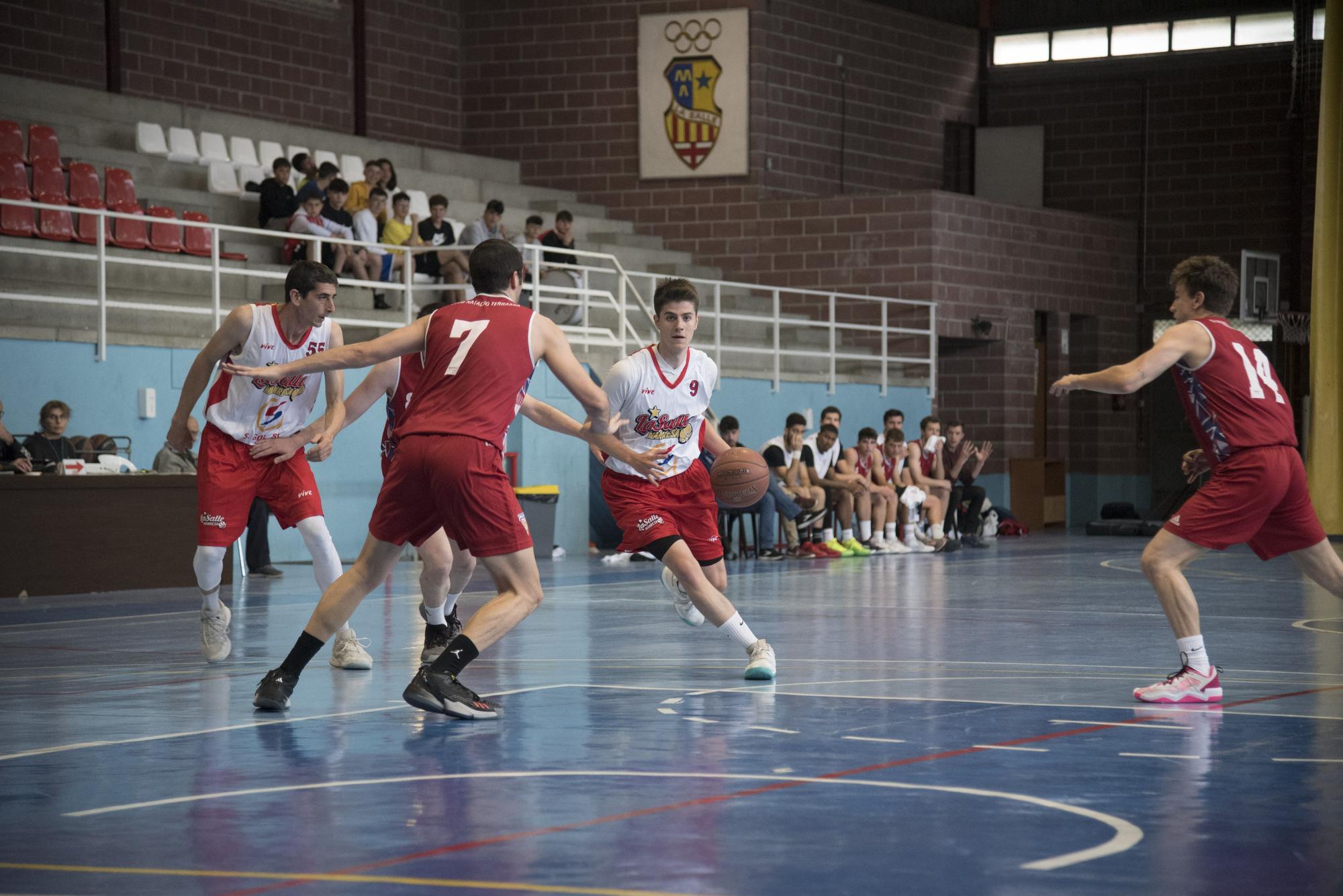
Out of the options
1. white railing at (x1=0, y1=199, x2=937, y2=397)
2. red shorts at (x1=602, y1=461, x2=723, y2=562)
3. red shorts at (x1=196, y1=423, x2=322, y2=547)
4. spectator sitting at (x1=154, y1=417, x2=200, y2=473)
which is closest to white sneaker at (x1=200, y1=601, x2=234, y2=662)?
red shorts at (x1=196, y1=423, x2=322, y2=547)

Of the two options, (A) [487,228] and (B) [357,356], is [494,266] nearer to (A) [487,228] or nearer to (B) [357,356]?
(B) [357,356]

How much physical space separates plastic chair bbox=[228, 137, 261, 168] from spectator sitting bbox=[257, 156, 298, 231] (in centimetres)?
196

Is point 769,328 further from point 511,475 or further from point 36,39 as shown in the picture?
point 36,39

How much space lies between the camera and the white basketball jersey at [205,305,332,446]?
7.92 meters

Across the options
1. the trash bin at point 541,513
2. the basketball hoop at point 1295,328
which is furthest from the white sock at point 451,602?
the basketball hoop at point 1295,328

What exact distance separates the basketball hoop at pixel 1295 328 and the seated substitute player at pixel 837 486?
1109cm

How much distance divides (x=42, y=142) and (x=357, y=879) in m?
15.5

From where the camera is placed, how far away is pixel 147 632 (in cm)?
999

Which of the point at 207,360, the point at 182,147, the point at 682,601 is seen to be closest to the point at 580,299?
the point at 182,147

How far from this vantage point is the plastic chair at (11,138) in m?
17.4

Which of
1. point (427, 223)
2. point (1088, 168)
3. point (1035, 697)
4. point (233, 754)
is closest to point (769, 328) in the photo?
point (427, 223)

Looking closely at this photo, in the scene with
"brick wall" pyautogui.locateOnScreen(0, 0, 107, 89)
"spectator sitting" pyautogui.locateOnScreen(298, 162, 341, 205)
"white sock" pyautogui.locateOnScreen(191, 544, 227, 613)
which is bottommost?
"white sock" pyautogui.locateOnScreen(191, 544, 227, 613)

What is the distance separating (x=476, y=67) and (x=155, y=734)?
70.9 ft

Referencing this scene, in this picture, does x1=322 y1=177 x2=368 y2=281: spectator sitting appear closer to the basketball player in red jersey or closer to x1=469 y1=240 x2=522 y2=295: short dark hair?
x1=469 y1=240 x2=522 y2=295: short dark hair
